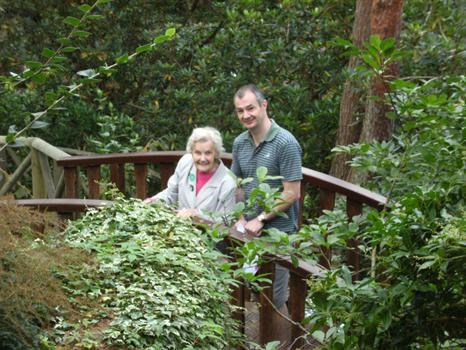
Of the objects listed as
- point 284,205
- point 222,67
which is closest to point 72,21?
point 284,205

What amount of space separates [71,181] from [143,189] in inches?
21.8

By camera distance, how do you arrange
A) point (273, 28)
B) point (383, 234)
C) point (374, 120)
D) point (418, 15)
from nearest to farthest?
point (383, 234) < point (374, 120) < point (273, 28) < point (418, 15)

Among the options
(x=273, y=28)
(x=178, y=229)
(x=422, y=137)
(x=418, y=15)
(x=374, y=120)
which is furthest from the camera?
(x=418, y=15)

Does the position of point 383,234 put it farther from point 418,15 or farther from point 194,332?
point 418,15

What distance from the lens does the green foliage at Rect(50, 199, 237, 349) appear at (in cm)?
360

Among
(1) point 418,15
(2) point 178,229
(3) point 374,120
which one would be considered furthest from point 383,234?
(1) point 418,15

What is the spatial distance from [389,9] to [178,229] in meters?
5.09

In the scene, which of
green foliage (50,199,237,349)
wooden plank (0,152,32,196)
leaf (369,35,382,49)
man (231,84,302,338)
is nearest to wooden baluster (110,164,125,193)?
wooden plank (0,152,32,196)

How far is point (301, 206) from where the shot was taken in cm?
647

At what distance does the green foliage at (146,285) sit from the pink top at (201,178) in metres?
1.18

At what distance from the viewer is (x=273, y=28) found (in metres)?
10.0

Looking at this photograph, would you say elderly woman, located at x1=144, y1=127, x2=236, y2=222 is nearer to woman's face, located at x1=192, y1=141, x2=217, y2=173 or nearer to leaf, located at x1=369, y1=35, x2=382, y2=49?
woman's face, located at x1=192, y1=141, x2=217, y2=173

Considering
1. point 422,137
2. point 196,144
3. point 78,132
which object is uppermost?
point 422,137

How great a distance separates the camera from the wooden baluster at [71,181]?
6895mm
